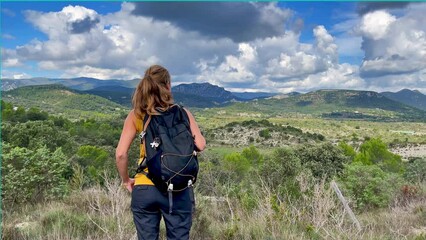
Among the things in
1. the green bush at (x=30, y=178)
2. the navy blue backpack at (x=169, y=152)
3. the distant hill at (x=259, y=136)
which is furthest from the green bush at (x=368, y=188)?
the distant hill at (x=259, y=136)

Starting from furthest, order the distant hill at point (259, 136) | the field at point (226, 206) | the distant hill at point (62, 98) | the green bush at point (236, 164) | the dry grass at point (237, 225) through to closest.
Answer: the distant hill at point (62, 98) → the distant hill at point (259, 136) → the green bush at point (236, 164) → the field at point (226, 206) → the dry grass at point (237, 225)

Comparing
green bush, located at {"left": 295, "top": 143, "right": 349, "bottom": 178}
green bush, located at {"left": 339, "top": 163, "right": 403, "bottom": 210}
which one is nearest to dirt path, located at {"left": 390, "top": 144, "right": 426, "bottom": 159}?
green bush, located at {"left": 295, "top": 143, "right": 349, "bottom": 178}

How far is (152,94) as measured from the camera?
10.1 feet

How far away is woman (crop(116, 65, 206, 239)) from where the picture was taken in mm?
2969

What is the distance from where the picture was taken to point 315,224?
16.0ft

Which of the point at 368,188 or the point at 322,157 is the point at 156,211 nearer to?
the point at 368,188

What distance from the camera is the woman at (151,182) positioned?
9.74ft

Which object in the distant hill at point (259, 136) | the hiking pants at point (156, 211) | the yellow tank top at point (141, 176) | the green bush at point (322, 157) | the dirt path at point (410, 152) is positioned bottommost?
the distant hill at point (259, 136)

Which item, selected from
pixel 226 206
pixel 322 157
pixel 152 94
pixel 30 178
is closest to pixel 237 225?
pixel 152 94

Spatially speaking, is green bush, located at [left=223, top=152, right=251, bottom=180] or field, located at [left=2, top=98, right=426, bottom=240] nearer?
field, located at [left=2, top=98, right=426, bottom=240]

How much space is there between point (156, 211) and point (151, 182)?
245mm

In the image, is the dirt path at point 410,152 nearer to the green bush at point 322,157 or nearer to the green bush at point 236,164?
the green bush at point 236,164

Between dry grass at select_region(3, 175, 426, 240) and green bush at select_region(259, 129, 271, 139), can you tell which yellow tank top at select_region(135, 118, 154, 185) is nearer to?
dry grass at select_region(3, 175, 426, 240)

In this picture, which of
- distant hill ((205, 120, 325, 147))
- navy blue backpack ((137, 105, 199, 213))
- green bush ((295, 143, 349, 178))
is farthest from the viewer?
distant hill ((205, 120, 325, 147))
